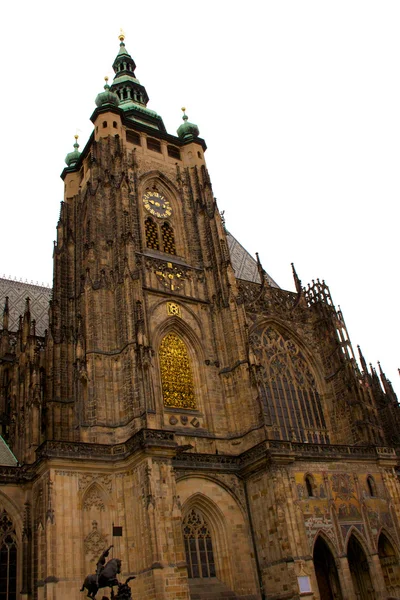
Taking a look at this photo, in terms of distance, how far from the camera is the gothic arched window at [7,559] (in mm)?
20656

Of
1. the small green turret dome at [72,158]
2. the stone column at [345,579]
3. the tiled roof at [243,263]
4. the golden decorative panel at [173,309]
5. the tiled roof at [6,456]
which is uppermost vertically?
the small green turret dome at [72,158]

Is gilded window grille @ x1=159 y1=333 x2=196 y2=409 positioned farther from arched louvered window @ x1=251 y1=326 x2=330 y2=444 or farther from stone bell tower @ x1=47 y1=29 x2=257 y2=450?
arched louvered window @ x1=251 y1=326 x2=330 y2=444

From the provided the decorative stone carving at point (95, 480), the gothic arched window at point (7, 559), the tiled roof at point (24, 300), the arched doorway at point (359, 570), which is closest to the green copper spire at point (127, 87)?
the tiled roof at point (24, 300)

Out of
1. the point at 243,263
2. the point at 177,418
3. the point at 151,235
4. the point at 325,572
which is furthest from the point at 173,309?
the point at 325,572

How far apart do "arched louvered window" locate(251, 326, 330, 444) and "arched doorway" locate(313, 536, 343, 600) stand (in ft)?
17.1

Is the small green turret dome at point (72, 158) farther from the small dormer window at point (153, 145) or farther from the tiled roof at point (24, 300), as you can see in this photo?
the tiled roof at point (24, 300)

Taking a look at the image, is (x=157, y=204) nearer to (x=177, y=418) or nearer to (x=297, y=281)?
(x=297, y=281)

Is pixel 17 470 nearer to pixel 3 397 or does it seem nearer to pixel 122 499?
pixel 122 499

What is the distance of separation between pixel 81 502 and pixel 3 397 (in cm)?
1179

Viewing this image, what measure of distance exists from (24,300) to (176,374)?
17.8m

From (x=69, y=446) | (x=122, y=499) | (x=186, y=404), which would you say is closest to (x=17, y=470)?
(x=69, y=446)

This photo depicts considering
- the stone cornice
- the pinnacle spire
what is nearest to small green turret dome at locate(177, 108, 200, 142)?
the pinnacle spire

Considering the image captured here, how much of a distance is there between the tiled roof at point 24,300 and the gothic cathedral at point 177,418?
104 inches

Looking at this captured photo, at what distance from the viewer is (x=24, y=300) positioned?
40.6 m
